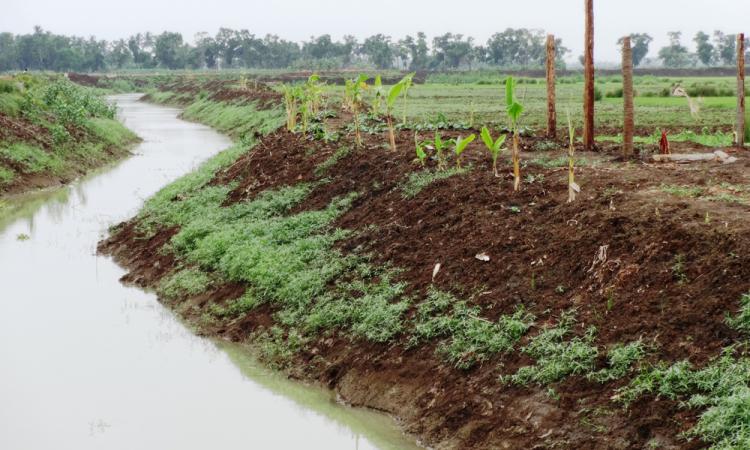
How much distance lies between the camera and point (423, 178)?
1145cm

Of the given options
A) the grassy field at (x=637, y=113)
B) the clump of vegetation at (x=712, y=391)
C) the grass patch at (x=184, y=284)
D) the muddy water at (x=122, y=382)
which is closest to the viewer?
the clump of vegetation at (x=712, y=391)

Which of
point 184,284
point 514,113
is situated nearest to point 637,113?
point 514,113

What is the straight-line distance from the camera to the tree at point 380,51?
109 m

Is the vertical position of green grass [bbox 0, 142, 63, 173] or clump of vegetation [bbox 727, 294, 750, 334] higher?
green grass [bbox 0, 142, 63, 173]

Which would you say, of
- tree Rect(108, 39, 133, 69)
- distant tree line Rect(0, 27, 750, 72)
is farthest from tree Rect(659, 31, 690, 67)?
tree Rect(108, 39, 133, 69)

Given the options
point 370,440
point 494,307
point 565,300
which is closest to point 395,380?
point 370,440

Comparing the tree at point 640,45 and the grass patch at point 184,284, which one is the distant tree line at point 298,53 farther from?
the grass patch at point 184,284

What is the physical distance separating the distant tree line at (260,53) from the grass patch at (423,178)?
84637 mm

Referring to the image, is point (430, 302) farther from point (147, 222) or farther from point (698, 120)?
point (698, 120)

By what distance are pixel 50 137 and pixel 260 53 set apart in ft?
318

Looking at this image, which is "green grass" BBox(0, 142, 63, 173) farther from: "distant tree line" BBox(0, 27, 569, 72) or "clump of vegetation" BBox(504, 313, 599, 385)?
"distant tree line" BBox(0, 27, 569, 72)

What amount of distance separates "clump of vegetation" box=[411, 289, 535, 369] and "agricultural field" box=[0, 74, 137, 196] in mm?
14668

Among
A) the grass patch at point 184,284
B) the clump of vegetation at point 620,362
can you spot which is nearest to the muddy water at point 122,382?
the grass patch at point 184,284

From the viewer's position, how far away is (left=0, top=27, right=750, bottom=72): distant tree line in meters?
104
